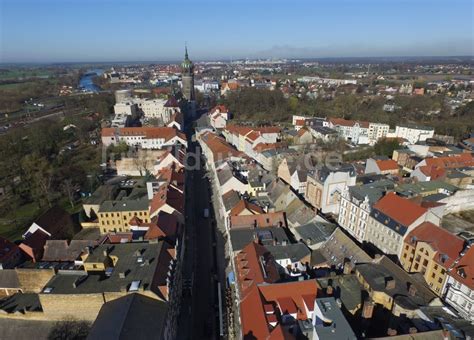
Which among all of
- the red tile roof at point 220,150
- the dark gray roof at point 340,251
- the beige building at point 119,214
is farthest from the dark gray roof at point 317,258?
the red tile roof at point 220,150

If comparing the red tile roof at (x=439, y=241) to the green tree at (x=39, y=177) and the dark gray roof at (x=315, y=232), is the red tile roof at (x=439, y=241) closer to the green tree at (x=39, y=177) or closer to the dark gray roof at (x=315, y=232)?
the dark gray roof at (x=315, y=232)

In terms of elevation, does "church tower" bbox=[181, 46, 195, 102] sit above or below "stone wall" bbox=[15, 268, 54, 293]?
above

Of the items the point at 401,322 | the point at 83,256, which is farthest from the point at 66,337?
the point at 401,322

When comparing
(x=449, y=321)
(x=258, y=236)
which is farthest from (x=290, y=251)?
(x=449, y=321)

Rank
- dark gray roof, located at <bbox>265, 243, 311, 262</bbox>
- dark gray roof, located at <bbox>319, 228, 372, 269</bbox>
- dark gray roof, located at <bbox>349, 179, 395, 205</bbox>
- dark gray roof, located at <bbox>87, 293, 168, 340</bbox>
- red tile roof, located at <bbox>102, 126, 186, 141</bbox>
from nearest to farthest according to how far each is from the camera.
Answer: dark gray roof, located at <bbox>87, 293, 168, 340</bbox>
dark gray roof, located at <bbox>319, 228, 372, 269</bbox>
dark gray roof, located at <bbox>265, 243, 311, 262</bbox>
dark gray roof, located at <bbox>349, 179, 395, 205</bbox>
red tile roof, located at <bbox>102, 126, 186, 141</bbox>

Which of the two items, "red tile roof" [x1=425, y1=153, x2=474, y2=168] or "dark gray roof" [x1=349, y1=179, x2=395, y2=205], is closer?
"dark gray roof" [x1=349, y1=179, x2=395, y2=205]

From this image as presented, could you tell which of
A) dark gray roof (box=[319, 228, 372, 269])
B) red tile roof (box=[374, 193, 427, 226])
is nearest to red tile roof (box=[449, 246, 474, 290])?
red tile roof (box=[374, 193, 427, 226])

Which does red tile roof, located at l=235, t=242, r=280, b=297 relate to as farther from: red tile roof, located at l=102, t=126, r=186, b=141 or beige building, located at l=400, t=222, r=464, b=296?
red tile roof, located at l=102, t=126, r=186, b=141

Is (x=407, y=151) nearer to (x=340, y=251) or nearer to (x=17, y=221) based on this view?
(x=340, y=251)
